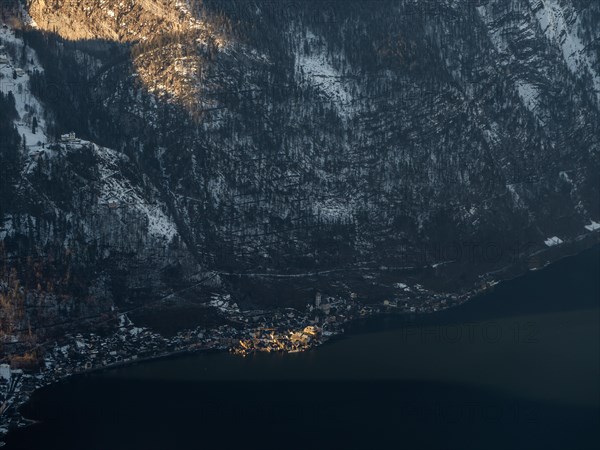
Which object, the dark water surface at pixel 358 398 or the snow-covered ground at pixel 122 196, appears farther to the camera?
the snow-covered ground at pixel 122 196

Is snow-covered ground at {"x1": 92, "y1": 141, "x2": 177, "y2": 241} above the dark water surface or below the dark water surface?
above

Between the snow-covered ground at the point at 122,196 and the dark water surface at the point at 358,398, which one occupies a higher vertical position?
the snow-covered ground at the point at 122,196

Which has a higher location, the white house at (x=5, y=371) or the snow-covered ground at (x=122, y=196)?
the snow-covered ground at (x=122, y=196)

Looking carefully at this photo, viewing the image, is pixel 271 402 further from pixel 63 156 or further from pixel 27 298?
pixel 63 156

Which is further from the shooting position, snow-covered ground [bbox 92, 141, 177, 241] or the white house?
snow-covered ground [bbox 92, 141, 177, 241]

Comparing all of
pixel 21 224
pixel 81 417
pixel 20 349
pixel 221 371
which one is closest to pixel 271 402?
pixel 221 371

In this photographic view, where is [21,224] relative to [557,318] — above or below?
above

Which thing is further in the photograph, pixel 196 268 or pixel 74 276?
pixel 196 268

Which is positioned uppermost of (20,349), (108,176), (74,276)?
(108,176)

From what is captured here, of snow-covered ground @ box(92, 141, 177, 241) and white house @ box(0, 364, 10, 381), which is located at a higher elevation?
snow-covered ground @ box(92, 141, 177, 241)
